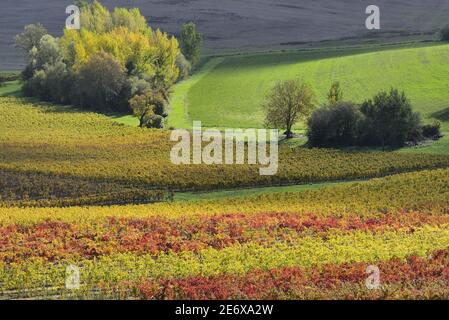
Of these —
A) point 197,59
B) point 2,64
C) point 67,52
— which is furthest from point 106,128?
point 2,64

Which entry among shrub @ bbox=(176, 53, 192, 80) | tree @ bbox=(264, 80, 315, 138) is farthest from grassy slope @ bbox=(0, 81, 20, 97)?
tree @ bbox=(264, 80, 315, 138)

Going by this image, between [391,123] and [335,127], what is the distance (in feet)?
17.1

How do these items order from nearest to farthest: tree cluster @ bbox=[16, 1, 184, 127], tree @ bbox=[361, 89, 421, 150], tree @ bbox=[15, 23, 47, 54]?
tree @ bbox=[361, 89, 421, 150] < tree cluster @ bbox=[16, 1, 184, 127] < tree @ bbox=[15, 23, 47, 54]

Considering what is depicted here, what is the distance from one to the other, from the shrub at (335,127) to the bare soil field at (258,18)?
237ft

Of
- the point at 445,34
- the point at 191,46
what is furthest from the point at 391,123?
the point at 445,34

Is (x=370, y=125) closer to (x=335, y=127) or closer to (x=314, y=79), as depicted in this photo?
(x=335, y=127)

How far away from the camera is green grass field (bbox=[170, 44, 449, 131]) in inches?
3199

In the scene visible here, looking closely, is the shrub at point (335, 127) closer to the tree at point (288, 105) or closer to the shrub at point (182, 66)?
the tree at point (288, 105)

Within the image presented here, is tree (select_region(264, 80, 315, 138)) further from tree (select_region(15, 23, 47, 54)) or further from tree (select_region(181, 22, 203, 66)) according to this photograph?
tree (select_region(15, 23, 47, 54))

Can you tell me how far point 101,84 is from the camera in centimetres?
9294

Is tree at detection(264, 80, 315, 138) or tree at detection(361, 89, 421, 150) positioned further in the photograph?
tree at detection(264, 80, 315, 138)

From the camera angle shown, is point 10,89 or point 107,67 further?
point 10,89

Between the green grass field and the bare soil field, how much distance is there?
2365 cm
